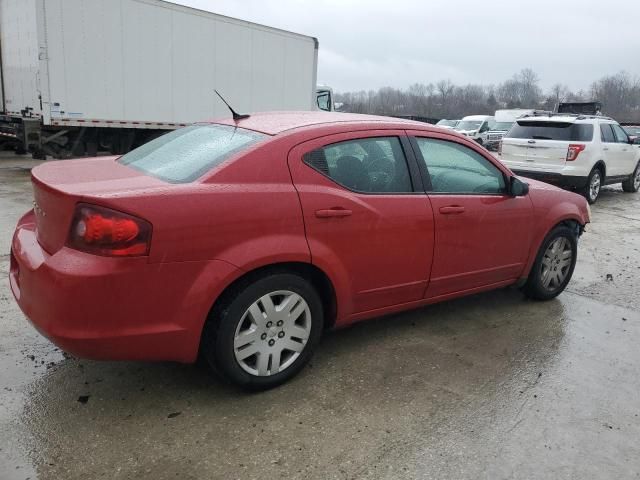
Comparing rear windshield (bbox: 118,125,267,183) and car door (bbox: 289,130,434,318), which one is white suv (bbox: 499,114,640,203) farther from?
rear windshield (bbox: 118,125,267,183)

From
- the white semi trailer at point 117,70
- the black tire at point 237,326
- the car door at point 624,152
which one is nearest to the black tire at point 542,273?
the black tire at point 237,326

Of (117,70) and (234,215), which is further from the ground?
(117,70)

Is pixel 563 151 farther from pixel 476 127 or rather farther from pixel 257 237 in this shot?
pixel 476 127

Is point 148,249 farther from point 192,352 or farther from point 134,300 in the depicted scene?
point 192,352

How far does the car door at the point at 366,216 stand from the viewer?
3.04m

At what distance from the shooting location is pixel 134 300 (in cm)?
250

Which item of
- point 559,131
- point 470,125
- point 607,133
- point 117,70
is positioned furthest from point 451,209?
point 470,125

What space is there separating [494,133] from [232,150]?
972 inches

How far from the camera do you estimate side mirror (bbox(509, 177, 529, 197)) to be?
159 inches

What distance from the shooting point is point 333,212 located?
3059mm

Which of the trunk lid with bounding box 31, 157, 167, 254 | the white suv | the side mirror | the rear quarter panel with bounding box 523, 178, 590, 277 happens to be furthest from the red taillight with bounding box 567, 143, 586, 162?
the trunk lid with bounding box 31, 157, 167, 254

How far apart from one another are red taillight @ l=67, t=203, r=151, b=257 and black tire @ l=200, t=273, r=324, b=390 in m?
0.54

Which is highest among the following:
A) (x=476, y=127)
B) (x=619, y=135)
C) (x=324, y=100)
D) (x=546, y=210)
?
(x=324, y=100)

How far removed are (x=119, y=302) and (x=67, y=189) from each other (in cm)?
63
